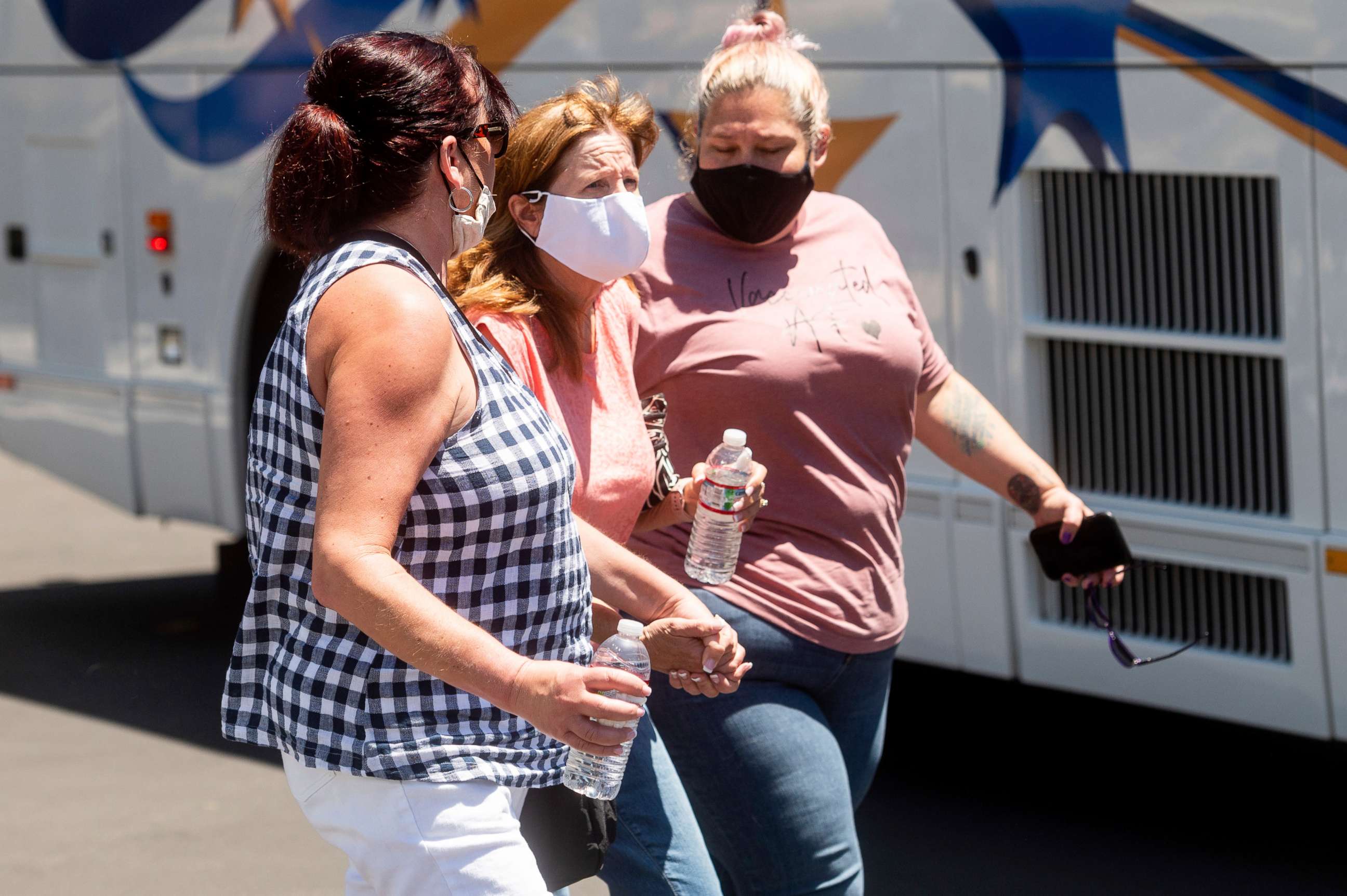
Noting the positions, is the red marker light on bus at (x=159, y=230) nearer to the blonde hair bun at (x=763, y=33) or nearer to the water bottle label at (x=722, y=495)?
the blonde hair bun at (x=763, y=33)

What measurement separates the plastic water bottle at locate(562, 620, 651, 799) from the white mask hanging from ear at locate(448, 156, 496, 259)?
552 millimetres

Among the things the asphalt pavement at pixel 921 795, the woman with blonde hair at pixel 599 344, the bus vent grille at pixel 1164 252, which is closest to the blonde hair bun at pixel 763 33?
the woman with blonde hair at pixel 599 344

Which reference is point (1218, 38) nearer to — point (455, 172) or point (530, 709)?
point (455, 172)

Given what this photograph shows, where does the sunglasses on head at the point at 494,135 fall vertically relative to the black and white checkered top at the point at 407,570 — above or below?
above

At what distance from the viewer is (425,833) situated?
2.13m

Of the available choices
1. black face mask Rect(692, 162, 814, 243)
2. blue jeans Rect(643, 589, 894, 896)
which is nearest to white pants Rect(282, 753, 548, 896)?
blue jeans Rect(643, 589, 894, 896)

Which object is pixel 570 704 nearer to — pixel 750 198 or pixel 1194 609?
pixel 750 198

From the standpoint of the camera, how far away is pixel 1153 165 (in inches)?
173

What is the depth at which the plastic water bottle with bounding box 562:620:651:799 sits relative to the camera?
2.41m

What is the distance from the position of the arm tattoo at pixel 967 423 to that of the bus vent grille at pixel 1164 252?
127 cm

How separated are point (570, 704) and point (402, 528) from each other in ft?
0.96

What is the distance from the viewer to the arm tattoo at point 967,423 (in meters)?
3.37

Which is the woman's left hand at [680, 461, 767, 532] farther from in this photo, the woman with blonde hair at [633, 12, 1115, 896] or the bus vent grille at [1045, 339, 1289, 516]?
the bus vent grille at [1045, 339, 1289, 516]

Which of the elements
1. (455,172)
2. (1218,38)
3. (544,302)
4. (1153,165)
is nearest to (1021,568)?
(1153,165)
